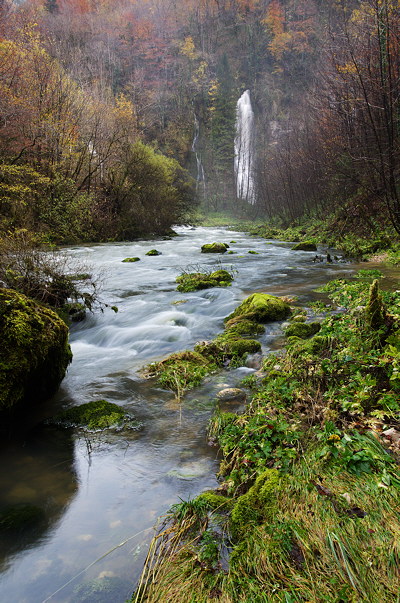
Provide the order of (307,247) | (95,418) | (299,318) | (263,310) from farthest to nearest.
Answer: (307,247), (263,310), (299,318), (95,418)

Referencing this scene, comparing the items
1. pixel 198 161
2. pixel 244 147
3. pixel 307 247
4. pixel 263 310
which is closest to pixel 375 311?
pixel 263 310

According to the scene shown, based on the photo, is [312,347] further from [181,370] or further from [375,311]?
[181,370]

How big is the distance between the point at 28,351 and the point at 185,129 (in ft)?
215

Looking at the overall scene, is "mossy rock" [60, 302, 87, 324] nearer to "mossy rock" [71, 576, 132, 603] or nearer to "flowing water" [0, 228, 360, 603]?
"flowing water" [0, 228, 360, 603]

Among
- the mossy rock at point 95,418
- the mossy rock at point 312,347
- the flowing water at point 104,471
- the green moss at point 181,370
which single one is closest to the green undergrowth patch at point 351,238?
the mossy rock at point 312,347

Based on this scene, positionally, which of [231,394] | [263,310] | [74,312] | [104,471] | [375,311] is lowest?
[104,471]

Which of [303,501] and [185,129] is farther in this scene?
[185,129]

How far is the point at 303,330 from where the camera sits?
21.6 feet

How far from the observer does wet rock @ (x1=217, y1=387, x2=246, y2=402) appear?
4.80 metres

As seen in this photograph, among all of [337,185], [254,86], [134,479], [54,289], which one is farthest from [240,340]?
[254,86]

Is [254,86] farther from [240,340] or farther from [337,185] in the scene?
[240,340]

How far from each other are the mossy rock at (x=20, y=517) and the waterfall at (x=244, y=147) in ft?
209

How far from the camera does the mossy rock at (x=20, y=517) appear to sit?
2938mm

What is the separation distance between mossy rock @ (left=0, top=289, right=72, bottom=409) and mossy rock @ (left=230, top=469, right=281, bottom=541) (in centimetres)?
275
